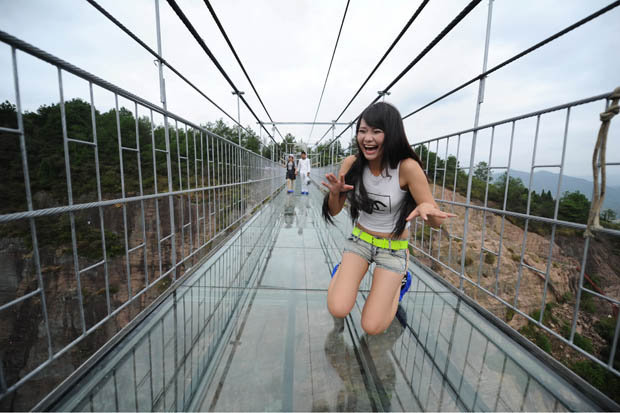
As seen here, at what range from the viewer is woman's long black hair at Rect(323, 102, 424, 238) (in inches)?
61.6

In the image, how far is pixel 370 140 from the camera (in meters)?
1.60

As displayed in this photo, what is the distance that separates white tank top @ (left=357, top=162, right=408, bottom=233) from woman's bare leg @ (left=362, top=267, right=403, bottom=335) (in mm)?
291

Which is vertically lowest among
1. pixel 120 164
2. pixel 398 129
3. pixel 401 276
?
pixel 401 276

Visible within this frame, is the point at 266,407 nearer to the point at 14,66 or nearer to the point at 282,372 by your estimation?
the point at 282,372

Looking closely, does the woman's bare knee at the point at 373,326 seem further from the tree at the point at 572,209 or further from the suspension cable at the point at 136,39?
the suspension cable at the point at 136,39

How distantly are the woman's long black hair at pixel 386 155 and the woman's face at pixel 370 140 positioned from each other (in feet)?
0.07

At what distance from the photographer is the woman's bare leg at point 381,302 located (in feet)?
5.19

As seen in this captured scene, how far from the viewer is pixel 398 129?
1.58 meters

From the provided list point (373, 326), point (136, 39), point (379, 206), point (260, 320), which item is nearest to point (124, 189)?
point (136, 39)

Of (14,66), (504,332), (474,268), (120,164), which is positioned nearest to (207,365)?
(120,164)

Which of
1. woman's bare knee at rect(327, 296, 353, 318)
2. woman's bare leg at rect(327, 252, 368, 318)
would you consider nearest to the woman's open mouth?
woman's bare leg at rect(327, 252, 368, 318)

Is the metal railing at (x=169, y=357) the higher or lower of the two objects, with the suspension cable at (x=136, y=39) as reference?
lower

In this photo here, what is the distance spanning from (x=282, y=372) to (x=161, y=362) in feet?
1.98

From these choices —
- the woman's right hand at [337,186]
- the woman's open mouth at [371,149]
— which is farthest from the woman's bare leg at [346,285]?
the woman's open mouth at [371,149]
